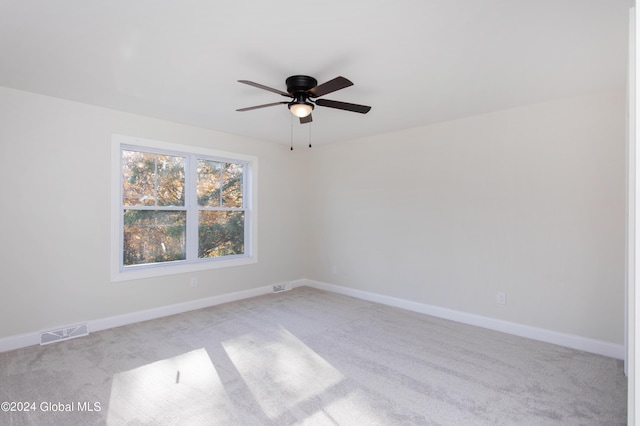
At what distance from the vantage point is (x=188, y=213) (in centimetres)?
437

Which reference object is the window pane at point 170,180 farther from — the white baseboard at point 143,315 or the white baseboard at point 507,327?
the white baseboard at point 507,327

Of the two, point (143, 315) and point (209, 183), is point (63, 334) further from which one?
point (209, 183)

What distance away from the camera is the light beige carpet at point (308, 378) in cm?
207

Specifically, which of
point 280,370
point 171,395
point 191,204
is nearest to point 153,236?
point 191,204

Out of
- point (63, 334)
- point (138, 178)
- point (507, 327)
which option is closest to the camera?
point (63, 334)

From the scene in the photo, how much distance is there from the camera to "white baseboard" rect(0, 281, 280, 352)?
9.96 ft

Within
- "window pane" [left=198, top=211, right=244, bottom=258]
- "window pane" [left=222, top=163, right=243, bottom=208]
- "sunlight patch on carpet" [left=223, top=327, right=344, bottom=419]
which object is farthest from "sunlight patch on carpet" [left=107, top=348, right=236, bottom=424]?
"window pane" [left=222, top=163, right=243, bottom=208]

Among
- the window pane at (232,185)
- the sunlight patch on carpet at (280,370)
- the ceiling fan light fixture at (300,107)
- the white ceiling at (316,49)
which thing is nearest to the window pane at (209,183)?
the window pane at (232,185)

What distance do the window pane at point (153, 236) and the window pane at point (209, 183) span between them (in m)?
0.37

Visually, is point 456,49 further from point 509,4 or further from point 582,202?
point 582,202

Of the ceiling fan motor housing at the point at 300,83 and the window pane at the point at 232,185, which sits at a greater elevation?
the ceiling fan motor housing at the point at 300,83

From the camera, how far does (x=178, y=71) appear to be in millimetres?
2682

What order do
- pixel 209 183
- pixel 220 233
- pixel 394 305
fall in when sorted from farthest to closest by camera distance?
pixel 220 233
pixel 209 183
pixel 394 305

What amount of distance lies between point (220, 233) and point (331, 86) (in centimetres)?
307
